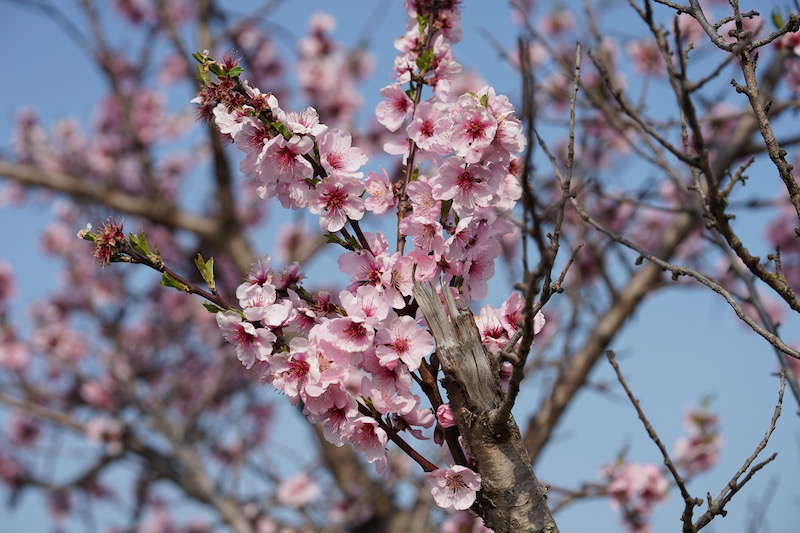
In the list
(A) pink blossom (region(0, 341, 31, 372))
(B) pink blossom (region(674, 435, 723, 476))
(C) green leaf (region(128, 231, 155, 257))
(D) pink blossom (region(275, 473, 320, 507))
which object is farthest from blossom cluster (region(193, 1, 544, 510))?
(A) pink blossom (region(0, 341, 31, 372))

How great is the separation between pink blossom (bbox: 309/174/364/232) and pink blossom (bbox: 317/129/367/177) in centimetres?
2

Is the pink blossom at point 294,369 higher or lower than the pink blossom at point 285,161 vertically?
lower

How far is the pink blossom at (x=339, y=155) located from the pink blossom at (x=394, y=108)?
198 millimetres

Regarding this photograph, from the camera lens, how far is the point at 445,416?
141 centimetres

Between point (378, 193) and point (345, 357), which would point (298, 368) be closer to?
point (345, 357)

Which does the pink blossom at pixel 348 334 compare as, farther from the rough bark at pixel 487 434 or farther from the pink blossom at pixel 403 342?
the rough bark at pixel 487 434

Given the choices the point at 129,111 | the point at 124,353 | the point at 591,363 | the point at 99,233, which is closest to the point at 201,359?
the point at 124,353

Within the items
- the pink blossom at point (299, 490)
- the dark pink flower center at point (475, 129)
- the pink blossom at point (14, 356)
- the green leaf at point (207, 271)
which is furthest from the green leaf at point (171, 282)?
the pink blossom at point (14, 356)

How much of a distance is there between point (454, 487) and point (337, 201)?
2.19 feet

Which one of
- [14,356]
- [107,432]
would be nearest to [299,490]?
[107,432]

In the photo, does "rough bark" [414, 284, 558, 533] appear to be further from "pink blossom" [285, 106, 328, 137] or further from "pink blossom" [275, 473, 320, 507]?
"pink blossom" [275, 473, 320, 507]

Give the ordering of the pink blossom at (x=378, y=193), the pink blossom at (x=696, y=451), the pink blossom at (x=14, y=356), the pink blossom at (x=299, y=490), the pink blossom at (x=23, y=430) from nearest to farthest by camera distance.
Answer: the pink blossom at (x=378, y=193)
the pink blossom at (x=696, y=451)
the pink blossom at (x=299, y=490)
the pink blossom at (x=14, y=356)
the pink blossom at (x=23, y=430)

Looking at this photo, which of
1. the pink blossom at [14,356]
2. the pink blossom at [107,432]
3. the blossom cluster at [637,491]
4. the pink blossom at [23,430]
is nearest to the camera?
the blossom cluster at [637,491]

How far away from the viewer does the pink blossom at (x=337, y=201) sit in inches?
58.1
